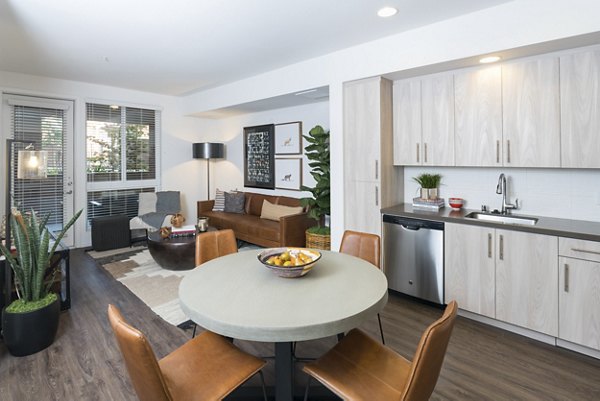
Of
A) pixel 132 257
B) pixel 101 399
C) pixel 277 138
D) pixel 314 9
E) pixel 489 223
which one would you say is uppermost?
pixel 314 9

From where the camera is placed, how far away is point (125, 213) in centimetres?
584

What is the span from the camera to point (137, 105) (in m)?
5.77

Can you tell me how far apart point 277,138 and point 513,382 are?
14.6 feet

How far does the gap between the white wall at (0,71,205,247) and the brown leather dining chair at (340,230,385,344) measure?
4.65 metres

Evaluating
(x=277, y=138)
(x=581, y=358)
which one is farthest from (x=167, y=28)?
(x=581, y=358)

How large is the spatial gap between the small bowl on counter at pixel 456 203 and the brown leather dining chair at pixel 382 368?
2.07m

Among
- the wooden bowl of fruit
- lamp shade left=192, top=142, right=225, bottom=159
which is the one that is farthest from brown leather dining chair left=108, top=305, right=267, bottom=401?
lamp shade left=192, top=142, right=225, bottom=159

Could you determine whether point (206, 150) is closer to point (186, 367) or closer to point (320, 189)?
point (320, 189)

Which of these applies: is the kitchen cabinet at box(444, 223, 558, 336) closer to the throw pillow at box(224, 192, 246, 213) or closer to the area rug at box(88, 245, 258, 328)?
the area rug at box(88, 245, 258, 328)

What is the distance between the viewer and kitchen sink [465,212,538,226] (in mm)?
2783

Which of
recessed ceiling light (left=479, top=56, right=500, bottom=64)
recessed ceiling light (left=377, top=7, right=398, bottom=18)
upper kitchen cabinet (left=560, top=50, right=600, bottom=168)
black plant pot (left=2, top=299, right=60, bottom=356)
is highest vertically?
recessed ceiling light (left=377, top=7, right=398, bottom=18)

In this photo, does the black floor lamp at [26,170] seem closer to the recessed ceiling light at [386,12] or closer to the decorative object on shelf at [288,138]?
the recessed ceiling light at [386,12]

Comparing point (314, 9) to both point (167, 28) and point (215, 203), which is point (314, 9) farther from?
point (215, 203)

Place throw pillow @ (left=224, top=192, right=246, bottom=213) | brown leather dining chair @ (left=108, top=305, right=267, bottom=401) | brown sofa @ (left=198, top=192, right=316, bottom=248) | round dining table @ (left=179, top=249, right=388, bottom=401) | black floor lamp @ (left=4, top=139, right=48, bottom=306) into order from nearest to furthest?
brown leather dining chair @ (left=108, top=305, right=267, bottom=401)
round dining table @ (left=179, top=249, right=388, bottom=401)
black floor lamp @ (left=4, top=139, right=48, bottom=306)
brown sofa @ (left=198, top=192, right=316, bottom=248)
throw pillow @ (left=224, top=192, right=246, bottom=213)
